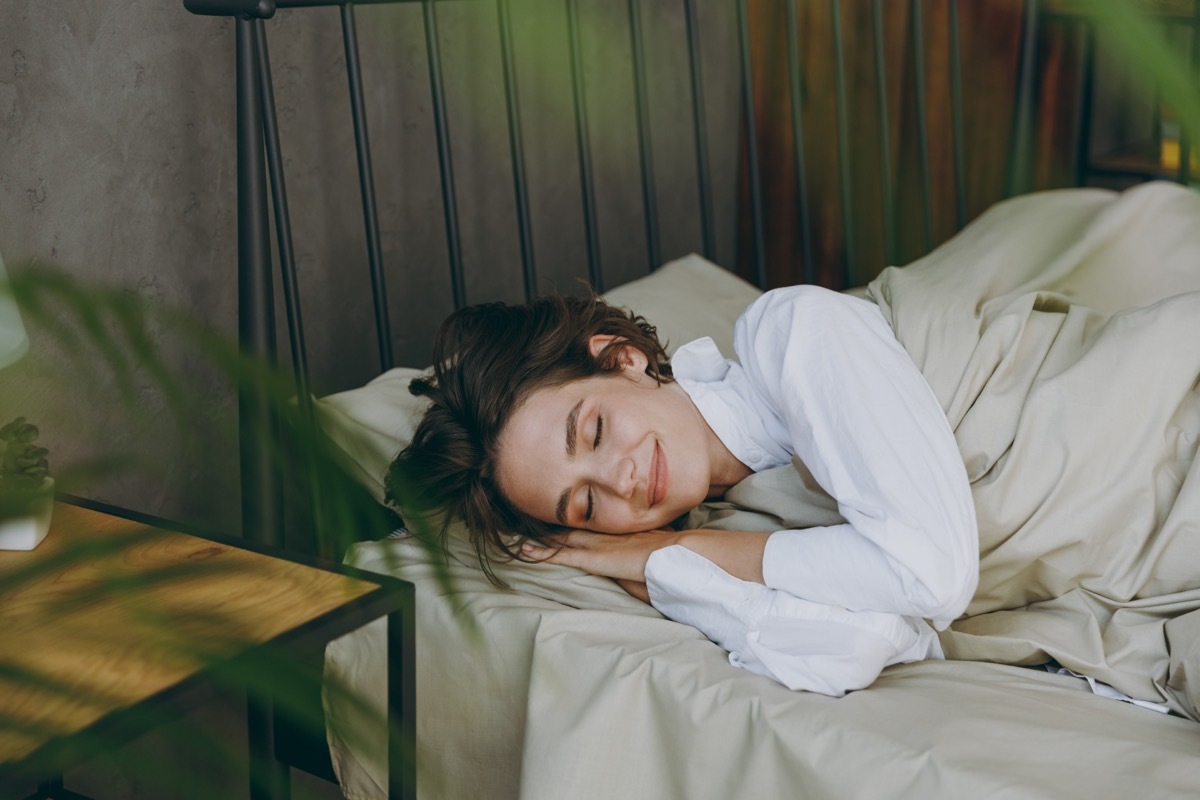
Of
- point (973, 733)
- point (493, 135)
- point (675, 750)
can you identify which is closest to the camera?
point (973, 733)

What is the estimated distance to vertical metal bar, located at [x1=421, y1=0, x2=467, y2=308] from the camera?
164 centimetres

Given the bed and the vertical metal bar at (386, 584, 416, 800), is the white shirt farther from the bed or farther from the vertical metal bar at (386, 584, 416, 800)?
the vertical metal bar at (386, 584, 416, 800)

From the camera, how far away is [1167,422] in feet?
4.01

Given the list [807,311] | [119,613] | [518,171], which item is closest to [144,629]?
[119,613]

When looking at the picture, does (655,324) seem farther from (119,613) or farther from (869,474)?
(119,613)

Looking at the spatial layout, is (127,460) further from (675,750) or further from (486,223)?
(486,223)

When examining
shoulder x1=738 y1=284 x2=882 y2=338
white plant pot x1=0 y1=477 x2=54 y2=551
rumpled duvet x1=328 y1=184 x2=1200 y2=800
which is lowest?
rumpled duvet x1=328 y1=184 x2=1200 y2=800

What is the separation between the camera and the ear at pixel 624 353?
54.7 inches

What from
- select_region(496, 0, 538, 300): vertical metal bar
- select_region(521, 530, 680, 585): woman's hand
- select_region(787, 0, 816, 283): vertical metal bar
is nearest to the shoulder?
select_region(521, 530, 680, 585): woman's hand

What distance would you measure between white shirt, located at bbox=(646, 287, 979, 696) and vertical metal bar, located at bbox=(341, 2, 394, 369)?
0.58m

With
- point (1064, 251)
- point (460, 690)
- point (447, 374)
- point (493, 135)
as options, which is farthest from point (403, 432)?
point (1064, 251)

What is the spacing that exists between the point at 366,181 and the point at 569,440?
0.55m

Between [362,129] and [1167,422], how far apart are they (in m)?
1.03

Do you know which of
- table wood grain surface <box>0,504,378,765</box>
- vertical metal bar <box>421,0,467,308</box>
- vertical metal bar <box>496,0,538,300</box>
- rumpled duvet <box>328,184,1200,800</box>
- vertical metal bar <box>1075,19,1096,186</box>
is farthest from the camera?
vertical metal bar <box>1075,19,1096,186</box>
